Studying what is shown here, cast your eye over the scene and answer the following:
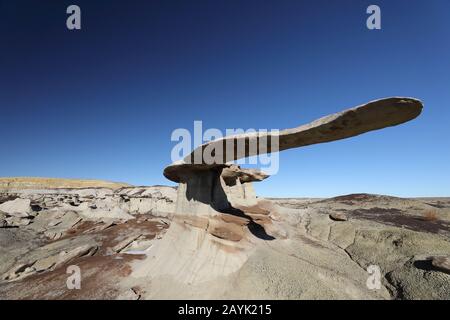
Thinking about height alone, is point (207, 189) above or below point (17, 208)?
above

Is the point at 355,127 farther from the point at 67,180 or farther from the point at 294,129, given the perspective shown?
the point at 67,180

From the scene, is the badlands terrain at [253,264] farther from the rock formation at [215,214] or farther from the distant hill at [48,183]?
the distant hill at [48,183]

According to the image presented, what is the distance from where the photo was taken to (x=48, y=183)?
2662 inches

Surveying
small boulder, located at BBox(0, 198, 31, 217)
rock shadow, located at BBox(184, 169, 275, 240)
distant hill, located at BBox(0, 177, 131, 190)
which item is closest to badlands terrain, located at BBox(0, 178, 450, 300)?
rock shadow, located at BBox(184, 169, 275, 240)

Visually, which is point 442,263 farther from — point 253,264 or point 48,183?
point 48,183

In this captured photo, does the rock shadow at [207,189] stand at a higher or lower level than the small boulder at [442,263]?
higher

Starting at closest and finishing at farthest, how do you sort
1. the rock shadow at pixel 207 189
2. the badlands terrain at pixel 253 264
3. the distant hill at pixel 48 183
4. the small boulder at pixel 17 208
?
1. the badlands terrain at pixel 253 264
2. the rock shadow at pixel 207 189
3. the small boulder at pixel 17 208
4. the distant hill at pixel 48 183

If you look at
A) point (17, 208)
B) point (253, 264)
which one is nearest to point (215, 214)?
point (253, 264)

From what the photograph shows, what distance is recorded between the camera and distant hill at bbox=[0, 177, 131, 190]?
6356 cm

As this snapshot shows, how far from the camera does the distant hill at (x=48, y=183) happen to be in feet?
209

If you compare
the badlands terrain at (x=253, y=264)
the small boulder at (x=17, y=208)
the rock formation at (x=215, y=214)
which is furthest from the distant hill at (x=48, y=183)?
the rock formation at (x=215, y=214)
